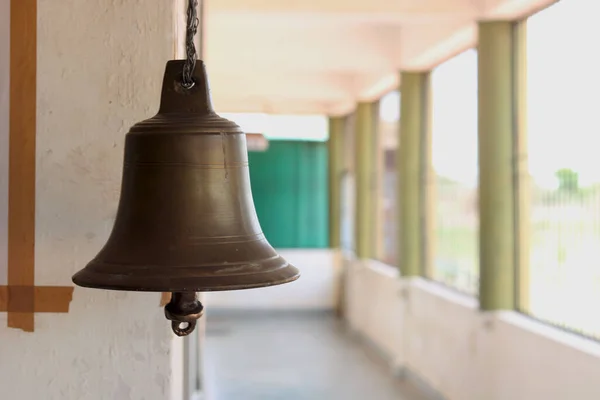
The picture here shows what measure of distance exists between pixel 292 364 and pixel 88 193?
223 inches

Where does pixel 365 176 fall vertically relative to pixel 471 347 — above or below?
above

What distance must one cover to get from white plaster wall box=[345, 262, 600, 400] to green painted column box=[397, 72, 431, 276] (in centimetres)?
27

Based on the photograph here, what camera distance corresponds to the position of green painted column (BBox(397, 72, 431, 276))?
6727 mm

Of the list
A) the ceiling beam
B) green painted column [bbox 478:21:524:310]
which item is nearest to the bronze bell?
green painted column [bbox 478:21:524:310]

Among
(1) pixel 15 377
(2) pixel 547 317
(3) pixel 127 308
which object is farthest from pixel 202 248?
(2) pixel 547 317

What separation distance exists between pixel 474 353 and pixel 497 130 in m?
1.66

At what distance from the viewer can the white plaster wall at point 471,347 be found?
3898 mm

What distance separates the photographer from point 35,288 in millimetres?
1869

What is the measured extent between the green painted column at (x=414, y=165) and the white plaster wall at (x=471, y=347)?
27 centimetres

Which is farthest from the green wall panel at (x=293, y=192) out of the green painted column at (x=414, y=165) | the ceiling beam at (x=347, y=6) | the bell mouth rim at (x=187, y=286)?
the bell mouth rim at (x=187, y=286)

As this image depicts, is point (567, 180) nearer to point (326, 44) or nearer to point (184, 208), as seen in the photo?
point (184, 208)

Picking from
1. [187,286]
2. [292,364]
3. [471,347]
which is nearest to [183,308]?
[187,286]

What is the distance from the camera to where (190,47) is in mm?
1374

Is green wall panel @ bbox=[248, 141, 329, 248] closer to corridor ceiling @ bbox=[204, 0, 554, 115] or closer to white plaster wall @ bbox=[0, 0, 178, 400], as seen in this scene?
corridor ceiling @ bbox=[204, 0, 554, 115]
